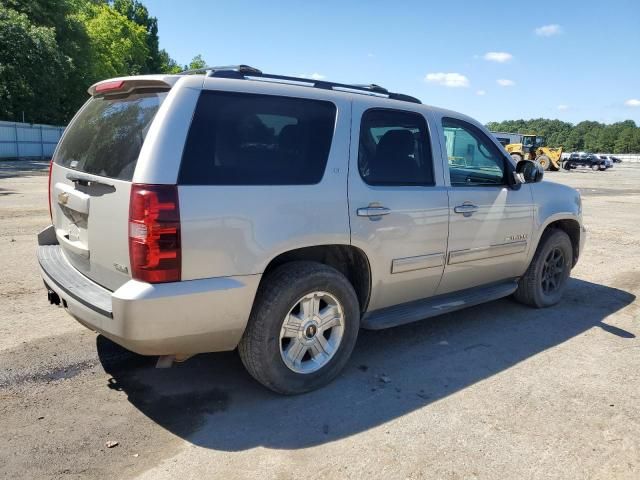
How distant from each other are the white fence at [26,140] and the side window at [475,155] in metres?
31.0

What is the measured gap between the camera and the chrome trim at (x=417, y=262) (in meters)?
3.79

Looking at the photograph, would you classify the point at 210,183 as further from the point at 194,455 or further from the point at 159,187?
the point at 194,455

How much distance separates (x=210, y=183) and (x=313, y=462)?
1.60 metres

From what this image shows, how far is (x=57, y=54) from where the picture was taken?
32625mm

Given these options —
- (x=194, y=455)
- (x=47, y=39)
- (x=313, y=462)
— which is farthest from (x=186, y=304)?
(x=47, y=39)

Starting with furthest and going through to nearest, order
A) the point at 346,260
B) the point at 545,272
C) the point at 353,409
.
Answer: the point at 545,272
the point at 346,260
the point at 353,409

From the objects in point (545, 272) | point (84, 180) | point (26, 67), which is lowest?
point (545, 272)

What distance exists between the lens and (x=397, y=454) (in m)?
2.86

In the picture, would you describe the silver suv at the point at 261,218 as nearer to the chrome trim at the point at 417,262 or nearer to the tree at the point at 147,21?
the chrome trim at the point at 417,262

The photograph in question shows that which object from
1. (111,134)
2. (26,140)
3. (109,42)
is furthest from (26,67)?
(111,134)

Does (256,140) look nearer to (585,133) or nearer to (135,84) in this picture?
(135,84)

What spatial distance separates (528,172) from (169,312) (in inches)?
138

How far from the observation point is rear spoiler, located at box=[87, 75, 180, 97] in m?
2.98

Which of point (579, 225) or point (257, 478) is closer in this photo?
point (257, 478)
